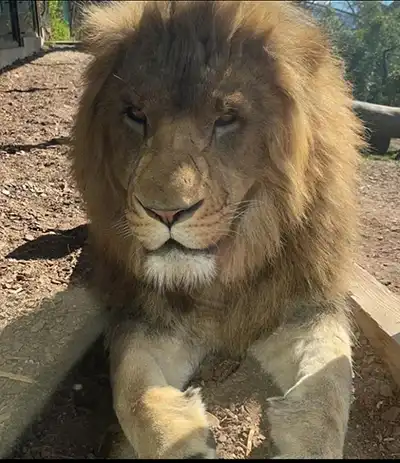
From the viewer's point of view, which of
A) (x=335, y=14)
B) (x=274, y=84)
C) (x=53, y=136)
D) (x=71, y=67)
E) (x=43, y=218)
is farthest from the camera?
(x=71, y=67)

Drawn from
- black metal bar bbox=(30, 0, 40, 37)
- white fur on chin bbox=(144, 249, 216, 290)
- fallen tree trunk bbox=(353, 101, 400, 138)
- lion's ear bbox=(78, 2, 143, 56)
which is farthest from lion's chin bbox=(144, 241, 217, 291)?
black metal bar bbox=(30, 0, 40, 37)

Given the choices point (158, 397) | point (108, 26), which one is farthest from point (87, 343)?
point (108, 26)

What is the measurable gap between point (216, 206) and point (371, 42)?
2.95 metres

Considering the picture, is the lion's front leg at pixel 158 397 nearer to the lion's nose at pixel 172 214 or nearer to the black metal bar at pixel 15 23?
the lion's nose at pixel 172 214

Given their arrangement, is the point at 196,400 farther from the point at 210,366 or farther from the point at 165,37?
the point at 165,37

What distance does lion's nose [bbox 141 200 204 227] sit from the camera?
5.76 ft

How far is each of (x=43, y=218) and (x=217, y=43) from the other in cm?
194

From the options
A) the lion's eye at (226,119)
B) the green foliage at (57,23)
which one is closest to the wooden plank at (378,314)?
the lion's eye at (226,119)

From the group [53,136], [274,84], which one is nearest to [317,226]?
[274,84]

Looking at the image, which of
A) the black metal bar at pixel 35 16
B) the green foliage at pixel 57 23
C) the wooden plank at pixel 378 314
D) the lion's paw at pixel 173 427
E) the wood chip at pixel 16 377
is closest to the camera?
the lion's paw at pixel 173 427

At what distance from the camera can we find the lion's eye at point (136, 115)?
200cm

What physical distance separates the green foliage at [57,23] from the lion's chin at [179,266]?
1328cm

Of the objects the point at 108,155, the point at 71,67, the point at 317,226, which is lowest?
the point at 71,67

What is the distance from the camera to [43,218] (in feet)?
11.9
